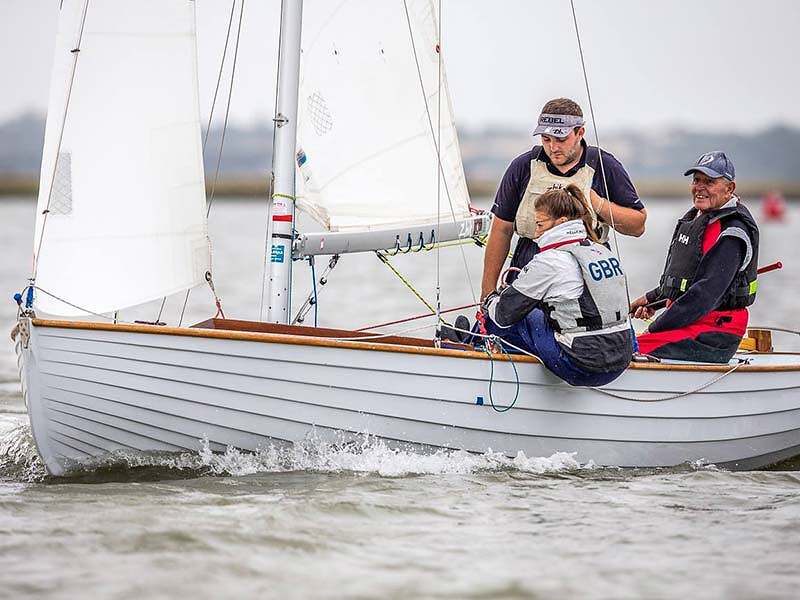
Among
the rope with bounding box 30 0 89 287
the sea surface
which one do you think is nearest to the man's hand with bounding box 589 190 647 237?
the sea surface

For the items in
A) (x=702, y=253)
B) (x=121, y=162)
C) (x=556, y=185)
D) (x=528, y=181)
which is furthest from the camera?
(x=702, y=253)

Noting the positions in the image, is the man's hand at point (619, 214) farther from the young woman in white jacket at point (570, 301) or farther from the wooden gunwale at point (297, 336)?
the wooden gunwale at point (297, 336)

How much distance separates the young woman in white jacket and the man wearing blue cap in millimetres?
638

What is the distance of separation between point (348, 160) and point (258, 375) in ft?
5.36

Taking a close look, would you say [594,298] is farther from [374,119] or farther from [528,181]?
[374,119]

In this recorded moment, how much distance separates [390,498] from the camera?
5.88 m

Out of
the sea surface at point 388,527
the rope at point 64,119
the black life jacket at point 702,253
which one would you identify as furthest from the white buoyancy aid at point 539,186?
the rope at point 64,119

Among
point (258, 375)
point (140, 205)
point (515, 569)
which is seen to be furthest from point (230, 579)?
point (140, 205)

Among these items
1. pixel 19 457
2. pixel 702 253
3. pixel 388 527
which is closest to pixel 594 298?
pixel 702 253

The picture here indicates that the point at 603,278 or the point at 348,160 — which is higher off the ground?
the point at 348,160

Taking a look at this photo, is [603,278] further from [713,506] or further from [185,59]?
[185,59]

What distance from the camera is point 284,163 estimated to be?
6715mm

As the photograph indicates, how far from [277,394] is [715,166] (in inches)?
114

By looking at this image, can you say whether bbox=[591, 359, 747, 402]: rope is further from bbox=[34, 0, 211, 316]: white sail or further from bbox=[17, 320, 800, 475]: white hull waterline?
bbox=[34, 0, 211, 316]: white sail
